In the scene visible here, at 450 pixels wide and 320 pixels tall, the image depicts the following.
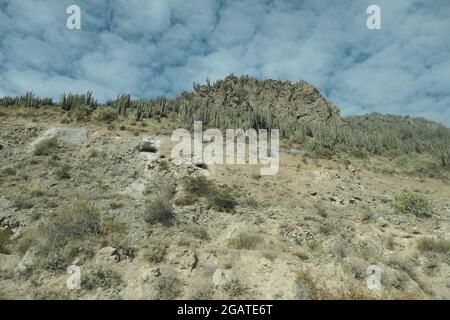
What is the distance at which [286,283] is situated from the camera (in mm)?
8102

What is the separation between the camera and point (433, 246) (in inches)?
434

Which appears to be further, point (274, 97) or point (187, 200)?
point (274, 97)

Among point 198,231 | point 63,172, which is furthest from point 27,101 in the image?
point 198,231

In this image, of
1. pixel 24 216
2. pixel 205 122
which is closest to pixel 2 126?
pixel 24 216

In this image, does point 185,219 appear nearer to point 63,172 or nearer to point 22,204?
point 22,204

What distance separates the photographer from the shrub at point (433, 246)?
10859 millimetres

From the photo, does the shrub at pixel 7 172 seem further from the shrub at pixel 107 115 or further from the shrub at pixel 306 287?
the shrub at pixel 306 287

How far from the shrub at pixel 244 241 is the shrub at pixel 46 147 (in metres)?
11.7

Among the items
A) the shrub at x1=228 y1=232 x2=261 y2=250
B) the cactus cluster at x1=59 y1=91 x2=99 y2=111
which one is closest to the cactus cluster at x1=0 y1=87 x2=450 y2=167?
the cactus cluster at x1=59 y1=91 x2=99 y2=111

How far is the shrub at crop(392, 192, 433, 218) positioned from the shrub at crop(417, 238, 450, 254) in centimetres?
357

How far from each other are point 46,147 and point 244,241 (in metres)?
12.6

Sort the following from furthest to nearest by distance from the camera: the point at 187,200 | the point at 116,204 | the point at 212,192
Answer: the point at 212,192, the point at 187,200, the point at 116,204

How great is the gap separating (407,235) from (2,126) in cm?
2107

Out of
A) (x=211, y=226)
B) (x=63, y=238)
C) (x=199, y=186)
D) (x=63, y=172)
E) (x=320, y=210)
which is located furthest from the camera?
(x=63, y=172)
